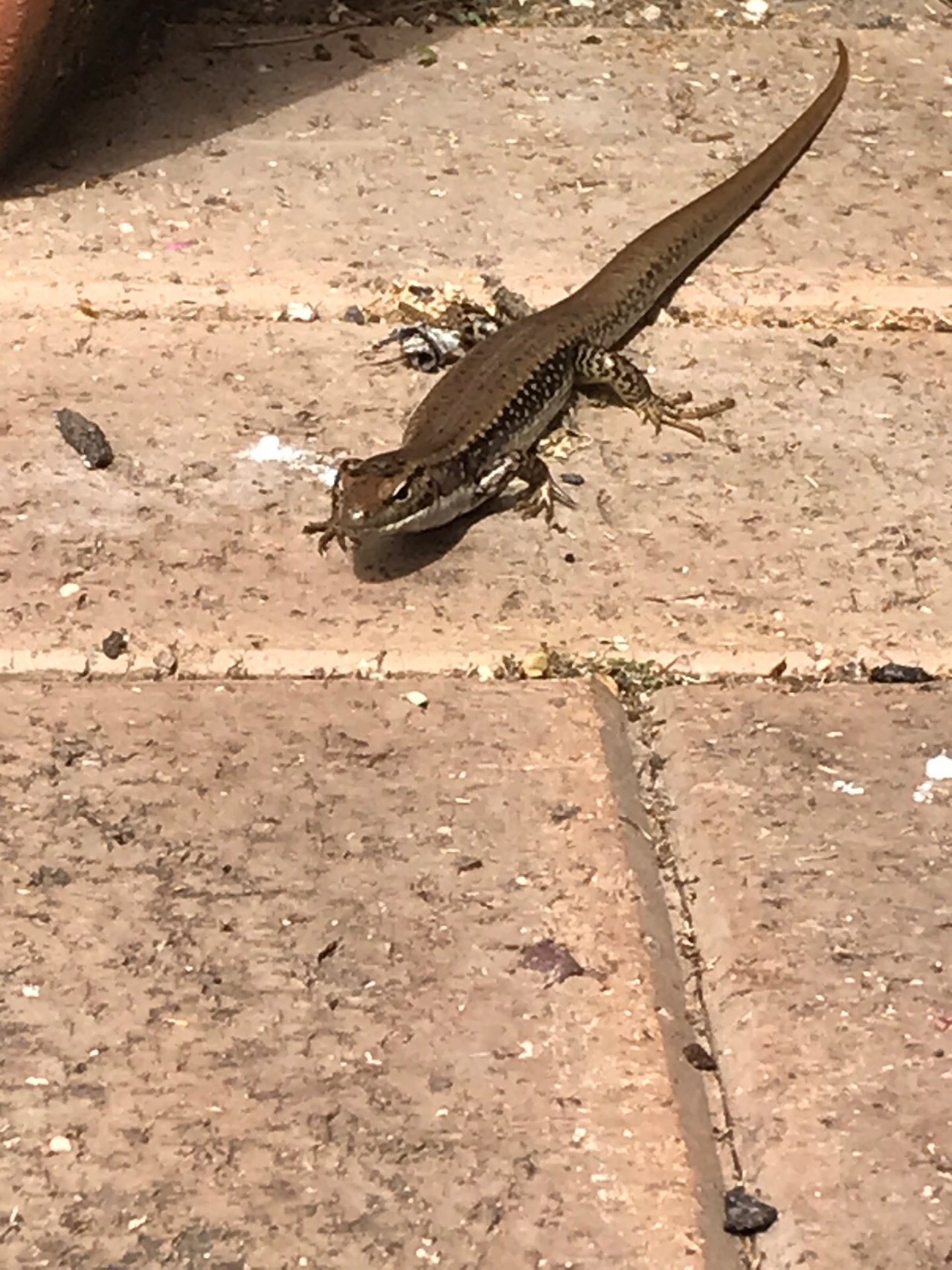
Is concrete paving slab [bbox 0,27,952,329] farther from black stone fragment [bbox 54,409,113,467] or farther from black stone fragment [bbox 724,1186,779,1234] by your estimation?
black stone fragment [bbox 724,1186,779,1234]

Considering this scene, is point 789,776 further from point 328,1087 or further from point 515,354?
point 515,354

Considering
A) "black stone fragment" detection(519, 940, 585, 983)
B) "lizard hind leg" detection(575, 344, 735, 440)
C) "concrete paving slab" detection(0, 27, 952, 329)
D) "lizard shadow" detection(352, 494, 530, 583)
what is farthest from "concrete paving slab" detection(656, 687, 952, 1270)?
"concrete paving slab" detection(0, 27, 952, 329)

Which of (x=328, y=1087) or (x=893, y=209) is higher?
(x=893, y=209)

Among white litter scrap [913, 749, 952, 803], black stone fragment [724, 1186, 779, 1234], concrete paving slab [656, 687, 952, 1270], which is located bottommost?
black stone fragment [724, 1186, 779, 1234]

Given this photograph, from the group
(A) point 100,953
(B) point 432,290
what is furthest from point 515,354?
(A) point 100,953

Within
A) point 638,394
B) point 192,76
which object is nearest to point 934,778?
point 638,394

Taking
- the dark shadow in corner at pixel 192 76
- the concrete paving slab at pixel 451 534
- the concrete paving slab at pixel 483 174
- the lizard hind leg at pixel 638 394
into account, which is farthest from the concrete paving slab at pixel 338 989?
the dark shadow in corner at pixel 192 76

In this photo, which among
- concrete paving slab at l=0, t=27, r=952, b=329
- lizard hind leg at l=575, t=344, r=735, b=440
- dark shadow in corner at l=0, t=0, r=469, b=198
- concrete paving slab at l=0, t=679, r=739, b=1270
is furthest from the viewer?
dark shadow in corner at l=0, t=0, r=469, b=198
